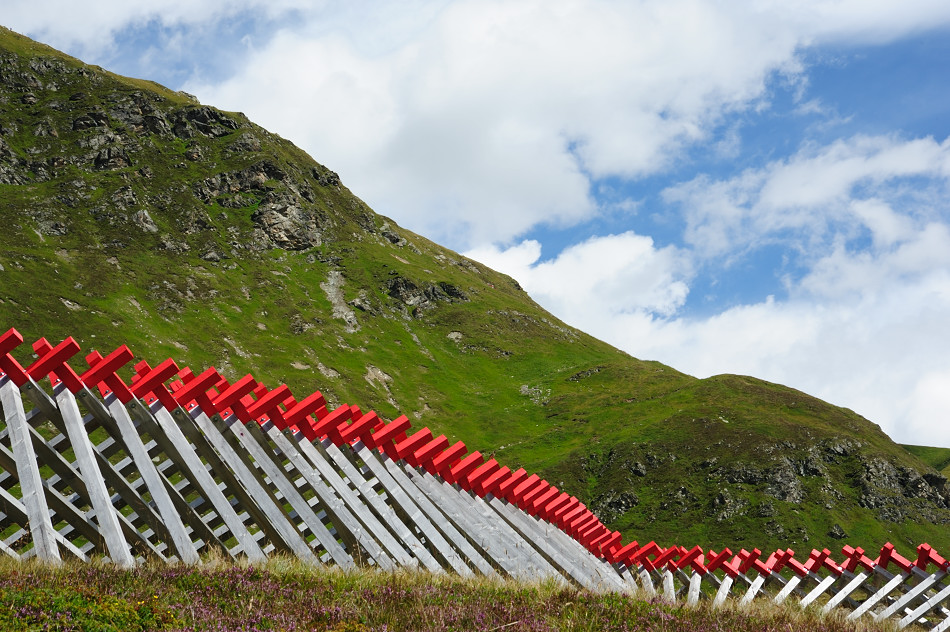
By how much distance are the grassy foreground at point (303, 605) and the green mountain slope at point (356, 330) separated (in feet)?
252

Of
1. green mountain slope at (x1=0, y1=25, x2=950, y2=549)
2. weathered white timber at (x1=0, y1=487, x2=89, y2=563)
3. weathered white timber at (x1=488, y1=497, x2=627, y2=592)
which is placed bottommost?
weathered white timber at (x1=0, y1=487, x2=89, y2=563)

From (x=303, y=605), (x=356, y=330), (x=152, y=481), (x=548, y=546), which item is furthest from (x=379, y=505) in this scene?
(x=356, y=330)

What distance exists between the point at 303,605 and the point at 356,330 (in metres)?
142

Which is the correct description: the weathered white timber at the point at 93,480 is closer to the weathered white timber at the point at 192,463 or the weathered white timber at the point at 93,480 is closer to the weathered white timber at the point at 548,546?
the weathered white timber at the point at 192,463

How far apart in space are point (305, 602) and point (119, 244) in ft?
486

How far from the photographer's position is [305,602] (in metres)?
5.70

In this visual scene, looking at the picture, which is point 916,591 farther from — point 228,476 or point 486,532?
point 228,476

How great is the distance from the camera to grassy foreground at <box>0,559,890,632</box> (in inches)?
196

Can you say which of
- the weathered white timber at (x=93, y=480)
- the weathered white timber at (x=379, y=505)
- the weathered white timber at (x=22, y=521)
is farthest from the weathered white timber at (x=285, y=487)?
the weathered white timber at (x=22, y=521)

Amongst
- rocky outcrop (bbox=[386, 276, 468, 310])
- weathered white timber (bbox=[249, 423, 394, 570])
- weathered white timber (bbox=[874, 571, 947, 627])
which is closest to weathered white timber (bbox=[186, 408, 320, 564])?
weathered white timber (bbox=[249, 423, 394, 570])

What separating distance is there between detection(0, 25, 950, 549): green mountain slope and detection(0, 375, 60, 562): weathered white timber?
78061 millimetres

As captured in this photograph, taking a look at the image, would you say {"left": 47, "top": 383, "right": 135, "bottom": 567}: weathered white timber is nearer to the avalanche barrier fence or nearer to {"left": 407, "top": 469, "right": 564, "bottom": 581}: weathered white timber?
the avalanche barrier fence

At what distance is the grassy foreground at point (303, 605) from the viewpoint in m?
4.97

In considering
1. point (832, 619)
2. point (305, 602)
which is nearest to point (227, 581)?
point (305, 602)
